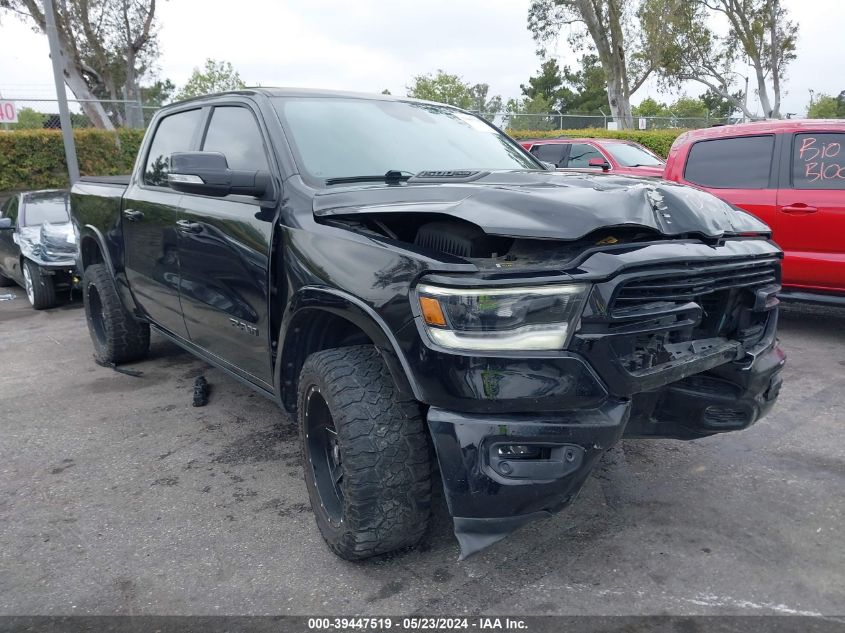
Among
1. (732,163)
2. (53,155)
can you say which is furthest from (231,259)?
(53,155)

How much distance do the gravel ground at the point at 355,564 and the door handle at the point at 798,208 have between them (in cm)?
182

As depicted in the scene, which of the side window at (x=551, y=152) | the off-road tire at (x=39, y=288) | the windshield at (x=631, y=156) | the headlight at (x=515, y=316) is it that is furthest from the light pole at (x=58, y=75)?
the headlight at (x=515, y=316)

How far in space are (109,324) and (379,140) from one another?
2.89 metres

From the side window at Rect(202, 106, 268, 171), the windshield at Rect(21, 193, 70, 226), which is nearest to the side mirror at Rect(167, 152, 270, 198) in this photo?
the side window at Rect(202, 106, 268, 171)

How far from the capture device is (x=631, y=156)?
11180mm

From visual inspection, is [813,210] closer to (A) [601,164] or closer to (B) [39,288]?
(A) [601,164]

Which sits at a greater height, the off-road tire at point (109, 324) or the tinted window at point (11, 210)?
the tinted window at point (11, 210)

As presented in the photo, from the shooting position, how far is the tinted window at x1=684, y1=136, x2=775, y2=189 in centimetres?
600

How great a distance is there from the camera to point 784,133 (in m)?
5.89

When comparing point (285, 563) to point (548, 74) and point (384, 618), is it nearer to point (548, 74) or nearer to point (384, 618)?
point (384, 618)

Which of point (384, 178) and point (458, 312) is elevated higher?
point (384, 178)

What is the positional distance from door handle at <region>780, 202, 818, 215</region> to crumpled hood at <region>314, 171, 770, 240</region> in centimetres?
334

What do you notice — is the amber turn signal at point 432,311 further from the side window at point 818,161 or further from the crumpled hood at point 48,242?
the crumpled hood at point 48,242

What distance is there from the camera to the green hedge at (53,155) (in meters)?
15.0
